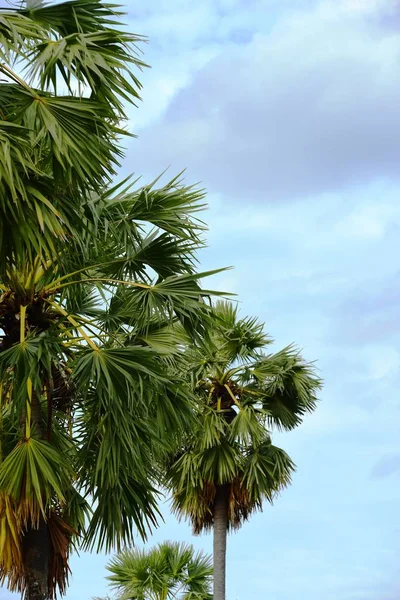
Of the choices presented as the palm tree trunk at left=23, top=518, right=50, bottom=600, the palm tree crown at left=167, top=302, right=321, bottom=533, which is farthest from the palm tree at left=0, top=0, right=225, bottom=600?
the palm tree crown at left=167, top=302, right=321, bottom=533

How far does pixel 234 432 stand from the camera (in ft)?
54.0

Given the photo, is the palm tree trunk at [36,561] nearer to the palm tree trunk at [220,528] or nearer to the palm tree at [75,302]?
the palm tree at [75,302]

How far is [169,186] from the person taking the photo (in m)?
11.8

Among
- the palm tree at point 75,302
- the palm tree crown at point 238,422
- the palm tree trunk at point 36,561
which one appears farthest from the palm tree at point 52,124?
the palm tree crown at point 238,422

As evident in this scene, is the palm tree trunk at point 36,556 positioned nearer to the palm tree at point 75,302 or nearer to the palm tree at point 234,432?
the palm tree at point 75,302

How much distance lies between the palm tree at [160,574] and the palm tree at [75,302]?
15.7ft

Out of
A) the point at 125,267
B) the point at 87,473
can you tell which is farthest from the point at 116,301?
the point at 87,473

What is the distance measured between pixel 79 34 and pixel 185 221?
8.39 feet

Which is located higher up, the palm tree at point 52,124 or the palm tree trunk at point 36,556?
the palm tree at point 52,124

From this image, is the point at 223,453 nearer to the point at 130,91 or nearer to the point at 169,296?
the point at 169,296

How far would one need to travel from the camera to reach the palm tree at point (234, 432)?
1659cm

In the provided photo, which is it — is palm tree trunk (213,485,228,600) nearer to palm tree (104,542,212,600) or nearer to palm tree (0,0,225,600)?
palm tree (104,542,212,600)

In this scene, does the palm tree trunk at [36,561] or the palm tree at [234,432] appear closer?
the palm tree trunk at [36,561]

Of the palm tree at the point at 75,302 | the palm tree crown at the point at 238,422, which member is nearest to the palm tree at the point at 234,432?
the palm tree crown at the point at 238,422
